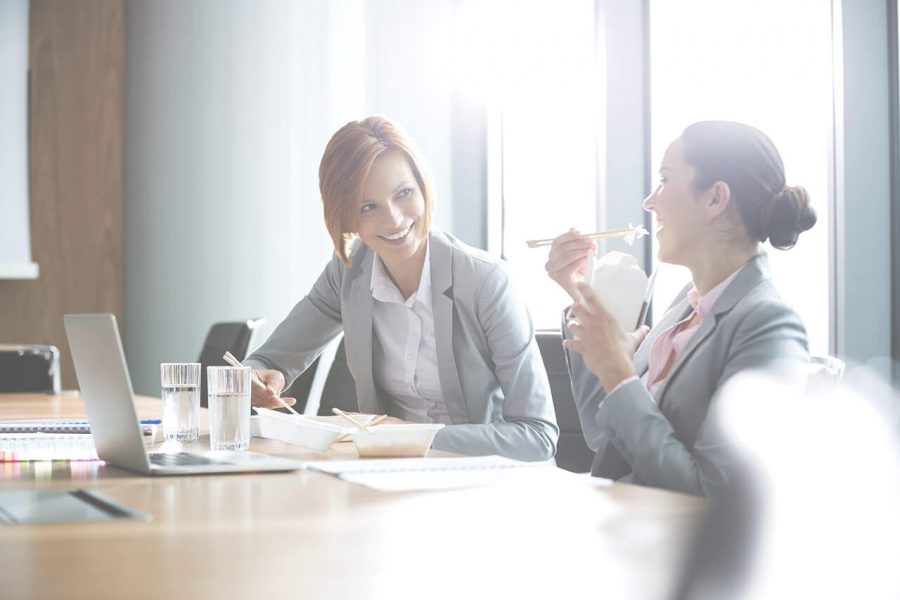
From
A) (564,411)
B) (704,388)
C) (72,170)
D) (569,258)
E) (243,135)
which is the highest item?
(243,135)

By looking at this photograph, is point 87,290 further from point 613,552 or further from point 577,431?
point 613,552

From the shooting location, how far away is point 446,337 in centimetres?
229

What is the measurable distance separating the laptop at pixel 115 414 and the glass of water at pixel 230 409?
99 millimetres

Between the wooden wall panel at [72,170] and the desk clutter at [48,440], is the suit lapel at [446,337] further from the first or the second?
the wooden wall panel at [72,170]

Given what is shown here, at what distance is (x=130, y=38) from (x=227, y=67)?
729 mm

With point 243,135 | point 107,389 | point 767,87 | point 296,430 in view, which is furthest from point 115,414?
point 243,135

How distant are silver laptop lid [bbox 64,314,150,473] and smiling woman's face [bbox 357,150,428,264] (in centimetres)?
99

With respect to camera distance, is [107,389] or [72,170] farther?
[72,170]

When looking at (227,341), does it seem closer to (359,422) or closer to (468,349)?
(468,349)

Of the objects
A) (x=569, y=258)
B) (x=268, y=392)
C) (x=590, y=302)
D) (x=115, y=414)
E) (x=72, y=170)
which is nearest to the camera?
(x=115, y=414)

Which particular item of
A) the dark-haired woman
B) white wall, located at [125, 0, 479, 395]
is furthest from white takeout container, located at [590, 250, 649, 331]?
white wall, located at [125, 0, 479, 395]

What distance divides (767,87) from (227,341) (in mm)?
2044

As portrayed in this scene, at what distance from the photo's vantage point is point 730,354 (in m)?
1.69

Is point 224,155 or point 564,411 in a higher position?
point 224,155
